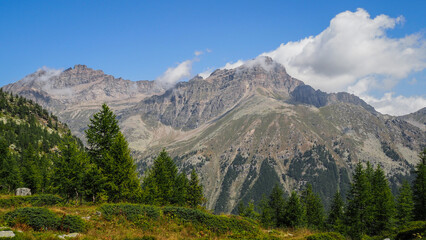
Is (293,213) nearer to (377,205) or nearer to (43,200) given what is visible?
(377,205)

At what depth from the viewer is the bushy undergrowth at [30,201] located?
24.8m

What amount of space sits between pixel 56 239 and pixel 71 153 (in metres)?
26.8

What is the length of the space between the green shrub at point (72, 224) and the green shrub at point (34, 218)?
0.44m

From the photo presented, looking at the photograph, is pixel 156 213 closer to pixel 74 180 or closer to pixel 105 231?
pixel 105 231

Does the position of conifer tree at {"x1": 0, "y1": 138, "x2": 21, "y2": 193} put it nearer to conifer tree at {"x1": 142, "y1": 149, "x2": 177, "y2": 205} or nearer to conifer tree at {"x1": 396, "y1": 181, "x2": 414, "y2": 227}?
conifer tree at {"x1": 142, "y1": 149, "x2": 177, "y2": 205}

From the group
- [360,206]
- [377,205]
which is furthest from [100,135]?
[377,205]

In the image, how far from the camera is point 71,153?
39.8 m

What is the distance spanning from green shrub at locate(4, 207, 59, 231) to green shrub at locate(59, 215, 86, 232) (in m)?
0.44

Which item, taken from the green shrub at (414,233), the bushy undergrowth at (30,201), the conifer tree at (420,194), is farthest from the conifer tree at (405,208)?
the bushy undergrowth at (30,201)

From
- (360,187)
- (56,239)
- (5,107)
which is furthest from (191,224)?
(5,107)

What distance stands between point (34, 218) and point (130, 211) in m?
7.12

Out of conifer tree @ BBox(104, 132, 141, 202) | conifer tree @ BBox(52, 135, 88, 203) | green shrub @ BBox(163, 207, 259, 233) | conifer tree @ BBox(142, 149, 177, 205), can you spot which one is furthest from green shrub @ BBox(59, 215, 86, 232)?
conifer tree @ BBox(142, 149, 177, 205)

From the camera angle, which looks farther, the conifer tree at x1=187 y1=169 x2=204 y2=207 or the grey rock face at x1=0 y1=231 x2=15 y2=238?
the conifer tree at x1=187 y1=169 x2=204 y2=207

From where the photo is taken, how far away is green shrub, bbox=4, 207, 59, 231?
17938 mm
